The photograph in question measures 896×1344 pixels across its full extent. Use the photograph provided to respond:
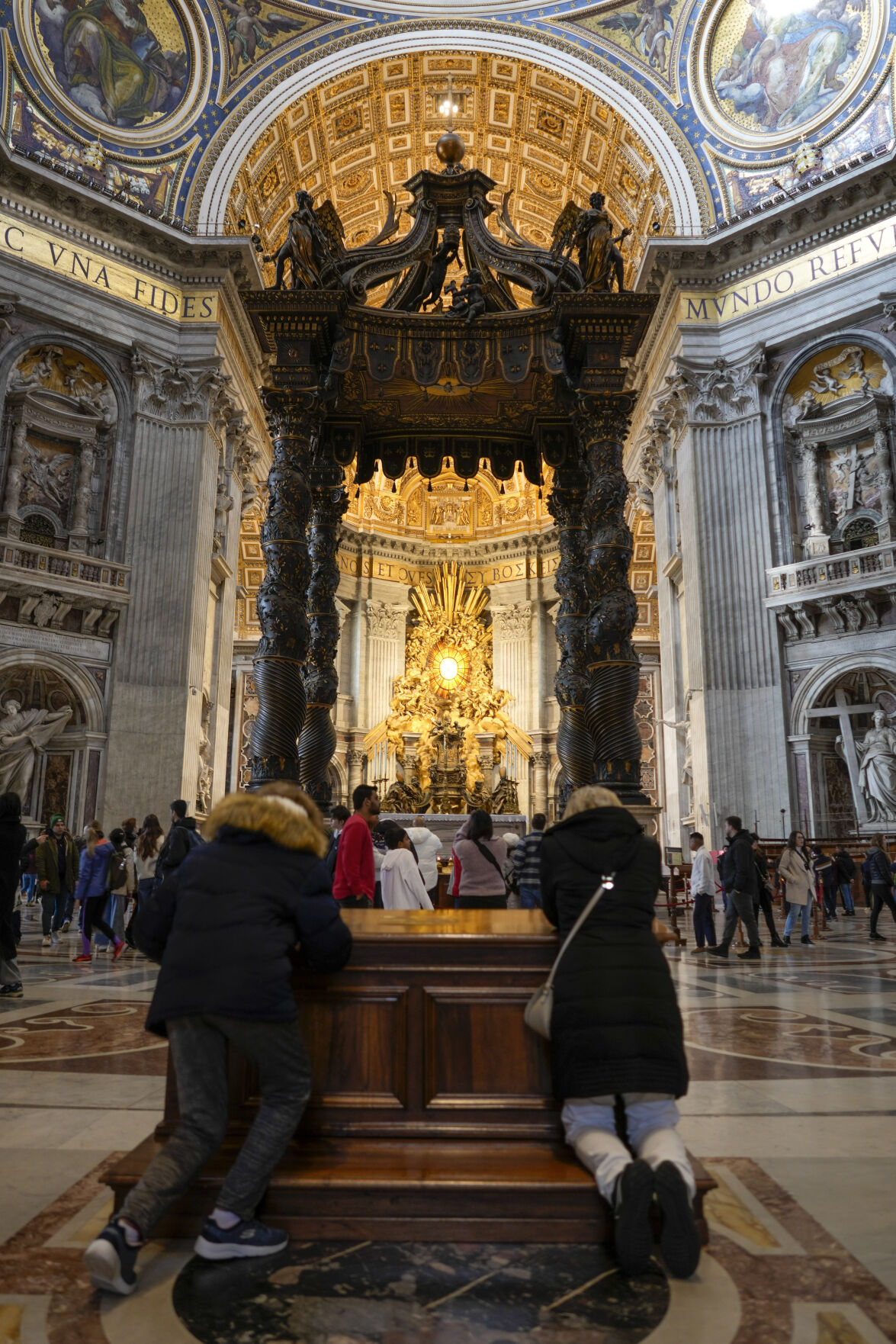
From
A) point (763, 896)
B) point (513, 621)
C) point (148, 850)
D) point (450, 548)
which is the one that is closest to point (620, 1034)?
point (148, 850)

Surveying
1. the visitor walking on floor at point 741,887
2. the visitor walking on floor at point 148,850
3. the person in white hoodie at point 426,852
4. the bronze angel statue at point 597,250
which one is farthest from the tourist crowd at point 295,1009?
the visitor walking on floor at point 741,887

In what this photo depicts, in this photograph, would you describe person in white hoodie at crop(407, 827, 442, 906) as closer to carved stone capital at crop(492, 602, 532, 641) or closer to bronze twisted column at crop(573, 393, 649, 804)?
bronze twisted column at crop(573, 393, 649, 804)

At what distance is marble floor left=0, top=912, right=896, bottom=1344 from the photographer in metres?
1.91

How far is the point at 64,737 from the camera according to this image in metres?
15.0

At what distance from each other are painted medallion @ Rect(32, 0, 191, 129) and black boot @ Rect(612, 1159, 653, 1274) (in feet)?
62.1

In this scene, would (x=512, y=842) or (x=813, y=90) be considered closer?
(x=512, y=842)

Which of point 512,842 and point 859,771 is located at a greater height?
point 859,771

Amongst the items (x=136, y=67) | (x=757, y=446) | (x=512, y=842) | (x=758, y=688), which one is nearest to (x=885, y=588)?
(x=758, y=688)

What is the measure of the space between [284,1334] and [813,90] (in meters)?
19.8

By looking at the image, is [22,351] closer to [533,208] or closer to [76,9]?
[76,9]

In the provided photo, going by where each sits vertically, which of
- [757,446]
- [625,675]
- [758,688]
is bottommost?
[625,675]

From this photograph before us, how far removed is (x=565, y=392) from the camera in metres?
7.11

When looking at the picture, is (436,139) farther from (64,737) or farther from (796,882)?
(796,882)

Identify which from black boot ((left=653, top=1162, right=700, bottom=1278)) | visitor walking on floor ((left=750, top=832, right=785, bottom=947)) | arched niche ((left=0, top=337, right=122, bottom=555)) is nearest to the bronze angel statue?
visitor walking on floor ((left=750, top=832, right=785, bottom=947))
